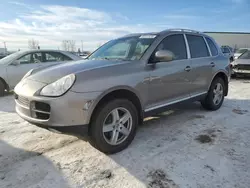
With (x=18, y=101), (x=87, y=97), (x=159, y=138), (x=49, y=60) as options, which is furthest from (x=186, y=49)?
(x=49, y=60)

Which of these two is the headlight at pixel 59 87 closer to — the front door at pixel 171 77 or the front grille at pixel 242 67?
the front door at pixel 171 77

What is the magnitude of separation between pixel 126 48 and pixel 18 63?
4815 mm

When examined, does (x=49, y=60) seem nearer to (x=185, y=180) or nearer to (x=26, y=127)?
(x=26, y=127)

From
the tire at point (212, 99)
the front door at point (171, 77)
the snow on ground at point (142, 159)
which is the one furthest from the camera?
the tire at point (212, 99)

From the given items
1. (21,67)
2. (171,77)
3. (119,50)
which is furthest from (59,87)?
(21,67)

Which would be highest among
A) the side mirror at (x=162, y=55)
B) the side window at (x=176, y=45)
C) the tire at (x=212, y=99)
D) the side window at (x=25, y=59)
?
the side window at (x=176, y=45)

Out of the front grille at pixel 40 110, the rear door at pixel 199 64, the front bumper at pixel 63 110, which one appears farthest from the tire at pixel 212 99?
the front grille at pixel 40 110

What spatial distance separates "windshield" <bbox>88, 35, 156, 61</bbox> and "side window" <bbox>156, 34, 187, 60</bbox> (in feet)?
0.81

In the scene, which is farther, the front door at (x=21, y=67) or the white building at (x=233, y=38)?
the white building at (x=233, y=38)

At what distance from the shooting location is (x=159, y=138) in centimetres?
379

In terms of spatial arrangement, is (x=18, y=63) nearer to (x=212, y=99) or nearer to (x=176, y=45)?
(x=176, y=45)

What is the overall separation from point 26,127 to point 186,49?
3.41 meters

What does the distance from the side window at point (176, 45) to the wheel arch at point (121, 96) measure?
41.4 inches

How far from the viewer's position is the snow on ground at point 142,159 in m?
2.59
